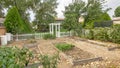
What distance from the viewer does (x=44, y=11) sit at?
29281 mm

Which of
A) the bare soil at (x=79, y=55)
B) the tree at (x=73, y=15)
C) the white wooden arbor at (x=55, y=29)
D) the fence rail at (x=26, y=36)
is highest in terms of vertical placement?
the tree at (x=73, y=15)

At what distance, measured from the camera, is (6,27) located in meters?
19.4

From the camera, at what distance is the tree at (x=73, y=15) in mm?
21766

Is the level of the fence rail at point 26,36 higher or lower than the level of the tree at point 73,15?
lower

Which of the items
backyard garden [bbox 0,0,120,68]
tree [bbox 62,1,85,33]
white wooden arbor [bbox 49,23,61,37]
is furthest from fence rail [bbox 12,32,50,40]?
tree [bbox 62,1,85,33]

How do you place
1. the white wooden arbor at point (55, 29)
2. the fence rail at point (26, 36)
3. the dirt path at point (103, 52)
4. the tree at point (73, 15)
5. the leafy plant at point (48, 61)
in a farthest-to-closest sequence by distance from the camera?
1. the white wooden arbor at point (55, 29)
2. the tree at point (73, 15)
3. the fence rail at point (26, 36)
4. the dirt path at point (103, 52)
5. the leafy plant at point (48, 61)

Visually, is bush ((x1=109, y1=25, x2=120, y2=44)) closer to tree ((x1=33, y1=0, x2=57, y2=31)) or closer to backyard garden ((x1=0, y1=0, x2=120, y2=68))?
backyard garden ((x1=0, y1=0, x2=120, y2=68))

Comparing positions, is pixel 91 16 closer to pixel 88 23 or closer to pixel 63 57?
pixel 88 23

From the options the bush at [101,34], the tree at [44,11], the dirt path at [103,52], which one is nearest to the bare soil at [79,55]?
the dirt path at [103,52]

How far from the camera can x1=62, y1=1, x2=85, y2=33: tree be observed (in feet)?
71.4

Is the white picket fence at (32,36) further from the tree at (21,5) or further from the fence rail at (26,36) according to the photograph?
the tree at (21,5)

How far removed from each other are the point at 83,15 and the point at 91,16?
1271mm

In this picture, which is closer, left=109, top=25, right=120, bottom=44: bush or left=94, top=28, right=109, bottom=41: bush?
left=109, top=25, right=120, bottom=44: bush

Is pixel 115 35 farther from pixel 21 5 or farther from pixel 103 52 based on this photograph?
pixel 21 5
